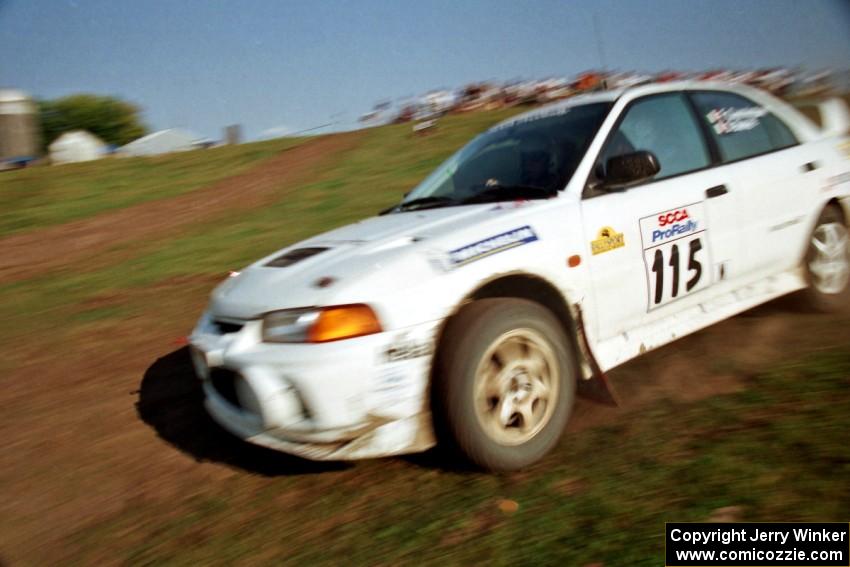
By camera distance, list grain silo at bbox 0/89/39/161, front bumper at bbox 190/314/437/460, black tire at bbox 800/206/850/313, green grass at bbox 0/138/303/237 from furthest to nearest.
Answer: grain silo at bbox 0/89/39/161, green grass at bbox 0/138/303/237, black tire at bbox 800/206/850/313, front bumper at bbox 190/314/437/460

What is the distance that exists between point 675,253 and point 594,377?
83cm

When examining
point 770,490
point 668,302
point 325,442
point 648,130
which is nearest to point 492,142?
point 648,130

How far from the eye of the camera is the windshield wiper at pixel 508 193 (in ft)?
12.0

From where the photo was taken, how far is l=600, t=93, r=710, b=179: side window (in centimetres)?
393

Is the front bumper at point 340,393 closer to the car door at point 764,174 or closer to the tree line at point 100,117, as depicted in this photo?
the car door at point 764,174

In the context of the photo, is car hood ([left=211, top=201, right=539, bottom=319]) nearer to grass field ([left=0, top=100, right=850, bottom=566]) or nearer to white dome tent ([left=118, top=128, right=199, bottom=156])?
grass field ([left=0, top=100, right=850, bottom=566])

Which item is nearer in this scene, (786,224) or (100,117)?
(786,224)

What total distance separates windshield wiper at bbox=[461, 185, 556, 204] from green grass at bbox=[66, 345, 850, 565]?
3.98ft

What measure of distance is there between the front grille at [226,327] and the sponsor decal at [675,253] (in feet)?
6.79

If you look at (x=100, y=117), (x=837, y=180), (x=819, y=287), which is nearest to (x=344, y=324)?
(x=819, y=287)

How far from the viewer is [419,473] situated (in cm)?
328

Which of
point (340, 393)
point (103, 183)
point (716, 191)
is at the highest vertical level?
point (103, 183)

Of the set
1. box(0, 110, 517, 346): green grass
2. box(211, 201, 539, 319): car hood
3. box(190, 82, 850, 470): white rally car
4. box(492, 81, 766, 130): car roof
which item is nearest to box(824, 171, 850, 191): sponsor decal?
box(190, 82, 850, 470): white rally car

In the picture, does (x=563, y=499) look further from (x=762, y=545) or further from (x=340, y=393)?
(x=340, y=393)
